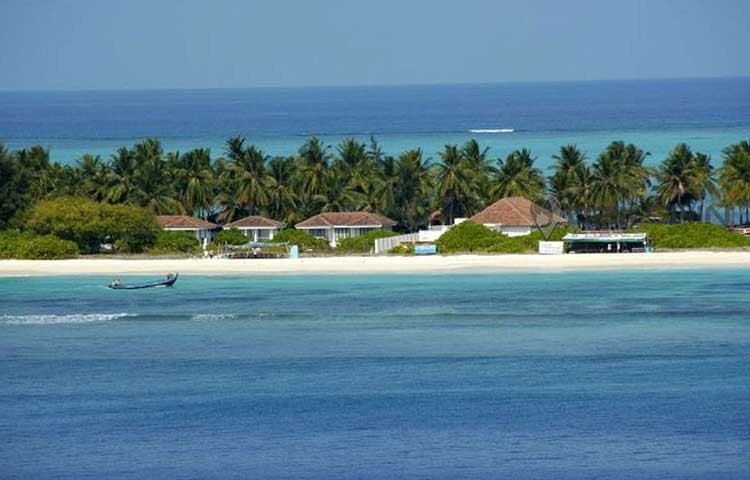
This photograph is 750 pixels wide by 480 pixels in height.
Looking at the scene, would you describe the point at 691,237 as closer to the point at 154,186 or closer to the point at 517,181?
the point at 517,181

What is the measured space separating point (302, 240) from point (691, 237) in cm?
1593

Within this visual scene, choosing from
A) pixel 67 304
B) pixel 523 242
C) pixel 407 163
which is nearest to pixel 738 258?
pixel 523 242

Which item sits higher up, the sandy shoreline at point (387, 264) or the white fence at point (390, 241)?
the white fence at point (390, 241)

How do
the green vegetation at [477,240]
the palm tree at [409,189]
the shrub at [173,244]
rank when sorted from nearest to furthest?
1. the green vegetation at [477,240]
2. the shrub at [173,244]
3. the palm tree at [409,189]

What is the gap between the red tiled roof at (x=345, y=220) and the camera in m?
70.1

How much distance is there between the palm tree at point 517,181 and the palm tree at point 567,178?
2.79 ft

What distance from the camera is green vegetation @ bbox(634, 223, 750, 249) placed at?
66.9m

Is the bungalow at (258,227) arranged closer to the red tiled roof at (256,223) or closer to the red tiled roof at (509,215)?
the red tiled roof at (256,223)

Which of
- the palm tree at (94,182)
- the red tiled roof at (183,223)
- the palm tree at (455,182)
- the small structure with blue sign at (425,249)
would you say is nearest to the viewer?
the small structure with blue sign at (425,249)

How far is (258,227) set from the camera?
70.5 metres

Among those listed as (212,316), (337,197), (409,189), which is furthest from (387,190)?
(212,316)

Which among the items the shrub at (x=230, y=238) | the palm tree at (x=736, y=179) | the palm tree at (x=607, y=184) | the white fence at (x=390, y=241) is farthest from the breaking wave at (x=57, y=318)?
the palm tree at (x=736, y=179)

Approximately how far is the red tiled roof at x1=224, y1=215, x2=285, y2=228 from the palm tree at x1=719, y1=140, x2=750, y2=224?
19.4m

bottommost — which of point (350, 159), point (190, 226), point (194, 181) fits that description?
point (190, 226)
